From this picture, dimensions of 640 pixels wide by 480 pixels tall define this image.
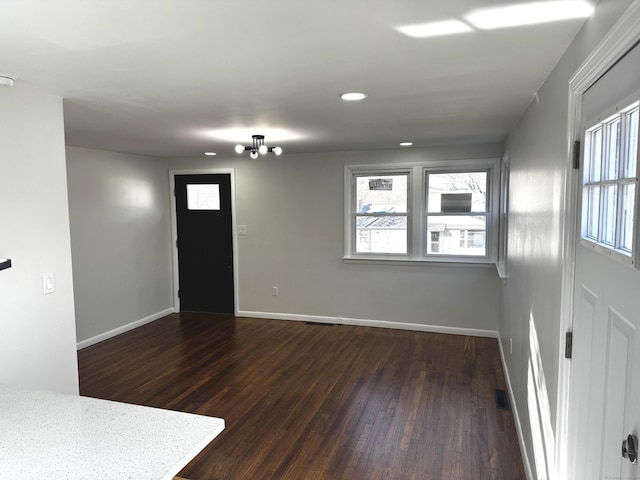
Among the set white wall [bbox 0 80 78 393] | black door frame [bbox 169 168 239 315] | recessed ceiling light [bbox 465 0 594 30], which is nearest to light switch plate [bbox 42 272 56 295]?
white wall [bbox 0 80 78 393]

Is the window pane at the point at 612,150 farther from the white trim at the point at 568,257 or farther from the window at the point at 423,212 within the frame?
the window at the point at 423,212

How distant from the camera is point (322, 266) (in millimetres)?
5695

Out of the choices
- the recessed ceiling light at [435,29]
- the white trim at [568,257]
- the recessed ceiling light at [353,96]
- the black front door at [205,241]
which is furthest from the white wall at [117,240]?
the white trim at [568,257]

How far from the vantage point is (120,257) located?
536 centimetres

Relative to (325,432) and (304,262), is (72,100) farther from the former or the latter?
(304,262)

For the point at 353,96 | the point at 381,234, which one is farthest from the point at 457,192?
the point at 353,96

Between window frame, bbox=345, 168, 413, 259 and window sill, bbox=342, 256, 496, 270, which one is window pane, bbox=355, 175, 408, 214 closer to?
window frame, bbox=345, 168, 413, 259

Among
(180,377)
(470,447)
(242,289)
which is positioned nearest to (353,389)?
(470,447)

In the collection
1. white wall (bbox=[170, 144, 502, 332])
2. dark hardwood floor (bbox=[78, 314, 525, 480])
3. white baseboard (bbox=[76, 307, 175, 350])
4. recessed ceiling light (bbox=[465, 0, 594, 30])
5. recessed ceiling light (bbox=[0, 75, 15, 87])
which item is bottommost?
dark hardwood floor (bbox=[78, 314, 525, 480])

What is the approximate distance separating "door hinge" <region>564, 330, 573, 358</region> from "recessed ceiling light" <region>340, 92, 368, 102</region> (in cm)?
161

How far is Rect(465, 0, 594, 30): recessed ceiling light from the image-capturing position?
1.36 meters

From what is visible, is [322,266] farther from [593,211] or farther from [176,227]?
[593,211]

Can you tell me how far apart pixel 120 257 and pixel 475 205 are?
4399mm

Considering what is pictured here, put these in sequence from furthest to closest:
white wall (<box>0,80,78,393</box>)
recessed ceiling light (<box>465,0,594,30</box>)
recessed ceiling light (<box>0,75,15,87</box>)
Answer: white wall (<box>0,80,78,393</box>) < recessed ceiling light (<box>0,75,15,87</box>) < recessed ceiling light (<box>465,0,594,30</box>)
